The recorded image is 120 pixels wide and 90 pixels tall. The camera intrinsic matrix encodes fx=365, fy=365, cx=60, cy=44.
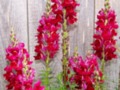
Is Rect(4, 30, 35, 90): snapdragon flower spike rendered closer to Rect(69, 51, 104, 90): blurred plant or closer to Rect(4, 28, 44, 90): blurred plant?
Rect(4, 28, 44, 90): blurred plant

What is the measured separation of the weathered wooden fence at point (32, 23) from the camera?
2213mm

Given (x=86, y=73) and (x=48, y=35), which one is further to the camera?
(x=48, y=35)

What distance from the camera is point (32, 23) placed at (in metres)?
2.25

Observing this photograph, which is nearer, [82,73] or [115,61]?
[82,73]

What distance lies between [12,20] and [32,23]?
125 millimetres

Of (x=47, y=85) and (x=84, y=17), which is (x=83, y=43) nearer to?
(x=84, y=17)

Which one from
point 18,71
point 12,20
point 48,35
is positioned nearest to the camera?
point 18,71

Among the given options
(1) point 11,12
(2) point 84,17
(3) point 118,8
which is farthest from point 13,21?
(3) point 118,8

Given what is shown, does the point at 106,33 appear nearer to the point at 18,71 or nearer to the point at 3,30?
the point at 18,71

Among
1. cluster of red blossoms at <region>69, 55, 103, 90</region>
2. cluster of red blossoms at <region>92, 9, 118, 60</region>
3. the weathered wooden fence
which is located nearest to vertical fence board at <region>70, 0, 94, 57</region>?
the weathered wooden fence

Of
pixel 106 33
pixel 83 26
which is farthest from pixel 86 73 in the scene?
pixel 83 26

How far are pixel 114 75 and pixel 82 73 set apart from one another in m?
0.74

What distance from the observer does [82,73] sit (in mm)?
1725

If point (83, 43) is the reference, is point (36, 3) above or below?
above
